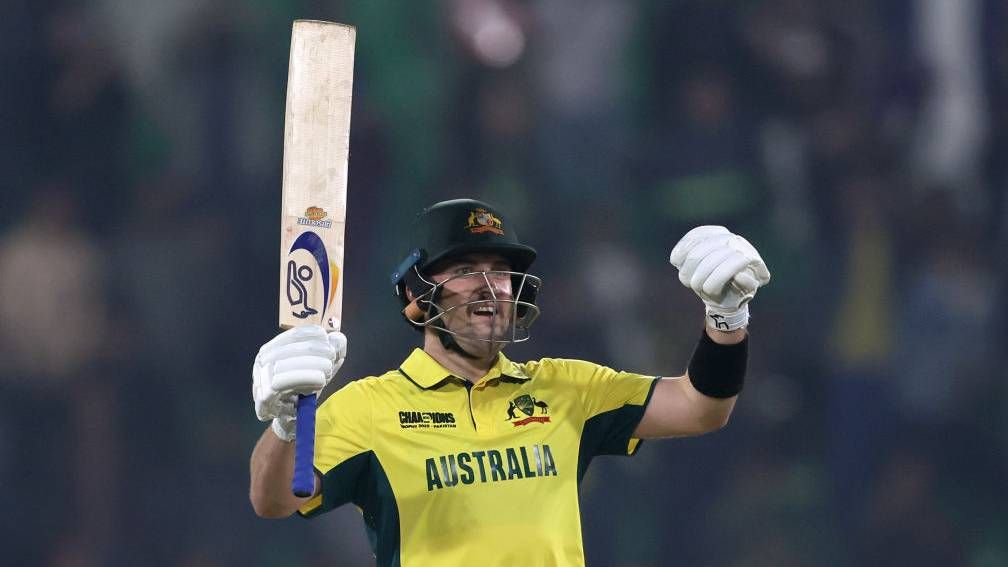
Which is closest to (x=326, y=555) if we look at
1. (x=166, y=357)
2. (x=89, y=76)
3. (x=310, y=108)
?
(x=166, y=357)

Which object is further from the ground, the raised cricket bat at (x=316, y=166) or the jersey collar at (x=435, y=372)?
the raised cricket bat at (x=316, y=166)

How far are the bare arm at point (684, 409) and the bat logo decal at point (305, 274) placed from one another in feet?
2.26

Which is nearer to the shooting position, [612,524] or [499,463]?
[499,463]

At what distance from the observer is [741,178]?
15.6ft

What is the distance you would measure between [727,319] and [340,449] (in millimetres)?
726

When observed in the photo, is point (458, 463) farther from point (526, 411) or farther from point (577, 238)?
point (577, 238)

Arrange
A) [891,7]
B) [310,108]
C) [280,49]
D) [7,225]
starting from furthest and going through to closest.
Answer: [891,7], [280,49], [7,225], [310,108]

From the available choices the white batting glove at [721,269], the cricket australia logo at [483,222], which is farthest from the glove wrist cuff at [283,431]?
the white batting glove at [721,269]

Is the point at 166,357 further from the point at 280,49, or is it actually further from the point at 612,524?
the point at 612,524

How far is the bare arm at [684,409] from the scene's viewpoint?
2564 mm

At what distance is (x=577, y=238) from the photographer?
15.2ft

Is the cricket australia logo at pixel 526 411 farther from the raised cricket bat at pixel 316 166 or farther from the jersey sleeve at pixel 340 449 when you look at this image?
the raised cricket bat at pixel 316 166

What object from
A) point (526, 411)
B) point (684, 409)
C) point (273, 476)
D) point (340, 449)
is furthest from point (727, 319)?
point (273, 476)

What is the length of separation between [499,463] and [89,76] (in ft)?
8.45
